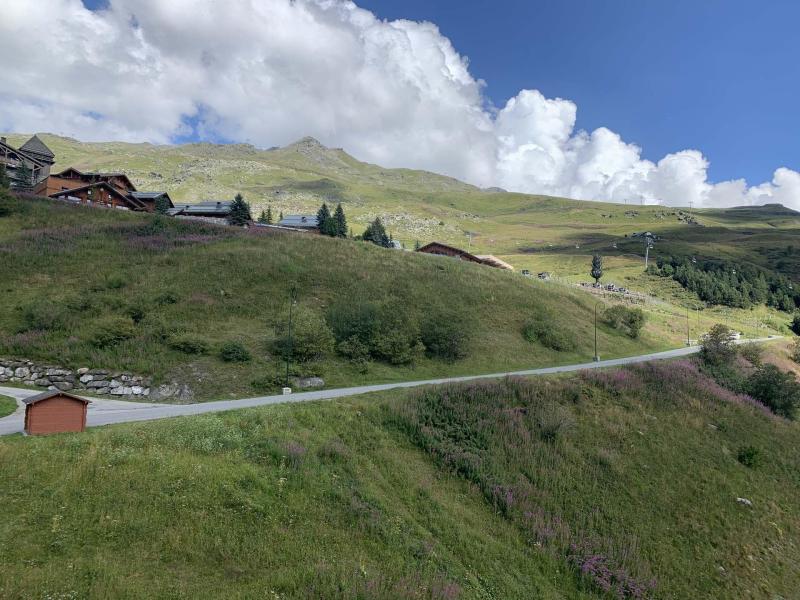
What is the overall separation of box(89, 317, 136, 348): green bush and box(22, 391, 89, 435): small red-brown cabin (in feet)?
57.7

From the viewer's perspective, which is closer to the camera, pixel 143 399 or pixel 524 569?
pixel 524 569

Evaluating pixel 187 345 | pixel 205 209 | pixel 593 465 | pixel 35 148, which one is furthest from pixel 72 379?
pixel 35 148

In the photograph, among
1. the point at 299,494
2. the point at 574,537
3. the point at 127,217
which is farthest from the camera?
the point at 127,217

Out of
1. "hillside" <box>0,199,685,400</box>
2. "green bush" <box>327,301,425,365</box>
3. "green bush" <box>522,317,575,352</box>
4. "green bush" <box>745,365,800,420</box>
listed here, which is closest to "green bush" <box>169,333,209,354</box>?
"hillside" <box>0,199,685,400</box>

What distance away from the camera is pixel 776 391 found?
111 ft

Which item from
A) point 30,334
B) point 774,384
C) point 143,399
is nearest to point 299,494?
point 143,399

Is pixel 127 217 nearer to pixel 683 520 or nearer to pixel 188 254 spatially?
pixel 188 254

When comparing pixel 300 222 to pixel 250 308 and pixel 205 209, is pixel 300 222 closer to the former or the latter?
pixel 205 209

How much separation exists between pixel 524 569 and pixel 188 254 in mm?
50287

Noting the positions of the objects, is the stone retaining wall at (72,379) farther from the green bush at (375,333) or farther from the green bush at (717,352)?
the green bush at (717,352)

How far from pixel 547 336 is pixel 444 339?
1549 cm

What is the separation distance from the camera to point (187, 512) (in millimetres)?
12688

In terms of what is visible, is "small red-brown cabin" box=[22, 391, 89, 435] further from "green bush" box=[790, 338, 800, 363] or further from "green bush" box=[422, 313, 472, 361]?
"green bush" box=[790, 338, 800, 363]

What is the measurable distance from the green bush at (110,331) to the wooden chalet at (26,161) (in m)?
70.5
